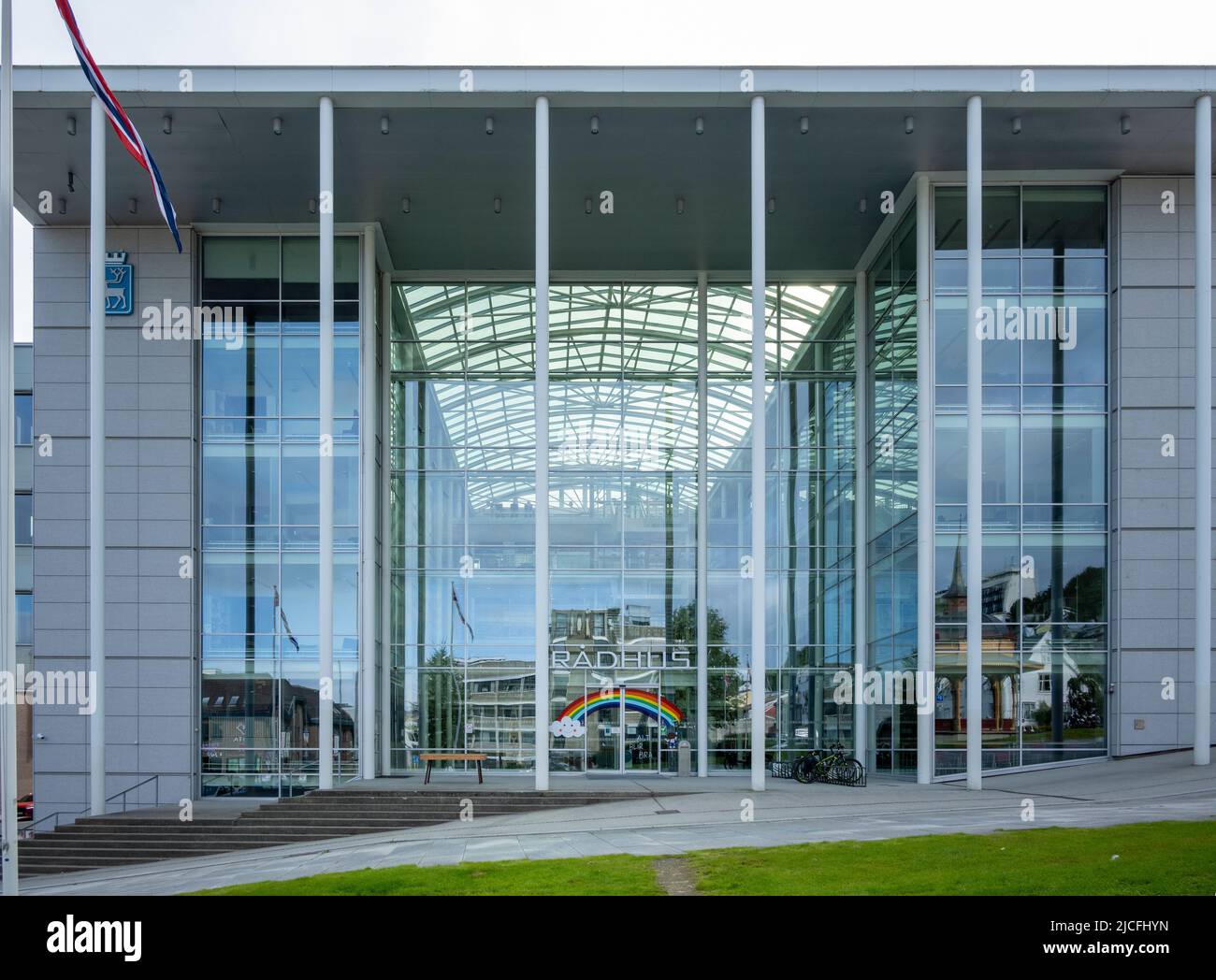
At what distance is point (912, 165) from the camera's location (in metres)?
22.0

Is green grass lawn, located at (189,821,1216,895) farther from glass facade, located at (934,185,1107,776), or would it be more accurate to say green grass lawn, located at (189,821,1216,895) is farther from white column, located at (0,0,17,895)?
glass facade, located at (934,185,1107,776)

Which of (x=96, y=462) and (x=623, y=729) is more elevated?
(x=96, y=462)

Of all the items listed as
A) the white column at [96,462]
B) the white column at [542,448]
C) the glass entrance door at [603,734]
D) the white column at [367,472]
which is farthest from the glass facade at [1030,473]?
the white column at [96,462]

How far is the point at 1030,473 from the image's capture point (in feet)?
72.2

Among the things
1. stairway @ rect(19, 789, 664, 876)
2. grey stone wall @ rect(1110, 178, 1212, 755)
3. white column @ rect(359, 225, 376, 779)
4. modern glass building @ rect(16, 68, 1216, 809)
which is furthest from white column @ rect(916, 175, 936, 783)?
white column @ rect(359, 225, 376, 779)

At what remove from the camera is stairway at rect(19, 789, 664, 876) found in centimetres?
1730

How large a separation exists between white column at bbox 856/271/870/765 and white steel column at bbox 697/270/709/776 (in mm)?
3420

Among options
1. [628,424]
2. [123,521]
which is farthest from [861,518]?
[123,521]

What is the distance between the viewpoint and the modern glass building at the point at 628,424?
788 inches

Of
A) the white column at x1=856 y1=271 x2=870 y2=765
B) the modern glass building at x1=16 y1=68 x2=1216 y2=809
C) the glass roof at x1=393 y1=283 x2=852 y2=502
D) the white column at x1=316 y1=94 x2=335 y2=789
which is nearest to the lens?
the white column at x1=316 y1=94 x2=335 y2=789

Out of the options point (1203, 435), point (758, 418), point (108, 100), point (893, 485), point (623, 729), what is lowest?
point (623, 729)

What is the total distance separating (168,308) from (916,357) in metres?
15.2

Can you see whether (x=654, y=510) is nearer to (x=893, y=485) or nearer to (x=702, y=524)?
(x=702, y=524)

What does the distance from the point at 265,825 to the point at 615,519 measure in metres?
12.0
